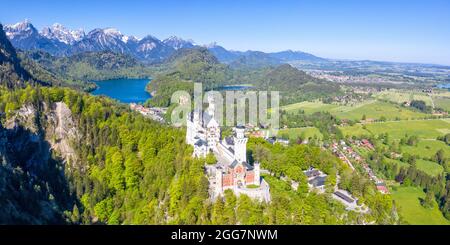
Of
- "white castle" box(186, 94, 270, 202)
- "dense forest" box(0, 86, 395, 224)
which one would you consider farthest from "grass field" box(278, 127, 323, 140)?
"white castle" box(186, 94, 270, 202)

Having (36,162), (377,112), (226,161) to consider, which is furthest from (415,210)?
(377,112)

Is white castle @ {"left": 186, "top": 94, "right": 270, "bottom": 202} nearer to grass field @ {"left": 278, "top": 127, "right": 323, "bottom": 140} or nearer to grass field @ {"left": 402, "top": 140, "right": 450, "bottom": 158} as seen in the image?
grass field @ {"left": 278, "top": 127, "right": 323, "bottom": 140}

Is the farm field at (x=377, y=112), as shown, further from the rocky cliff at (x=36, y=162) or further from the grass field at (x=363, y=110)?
the rocky cliff at (x=36, y=162)

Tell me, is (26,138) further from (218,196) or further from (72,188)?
(218,196)

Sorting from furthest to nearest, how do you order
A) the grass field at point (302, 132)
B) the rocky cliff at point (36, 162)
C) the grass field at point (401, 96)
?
1. the grass field at point (401, 96)
2. the grass field at point (302, 132)
3. the rocky cliff at point (36, 162)

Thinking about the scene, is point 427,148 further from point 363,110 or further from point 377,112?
point 363,110

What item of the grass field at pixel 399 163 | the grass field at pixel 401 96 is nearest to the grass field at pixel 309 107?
the grass field at pixel 401 96
